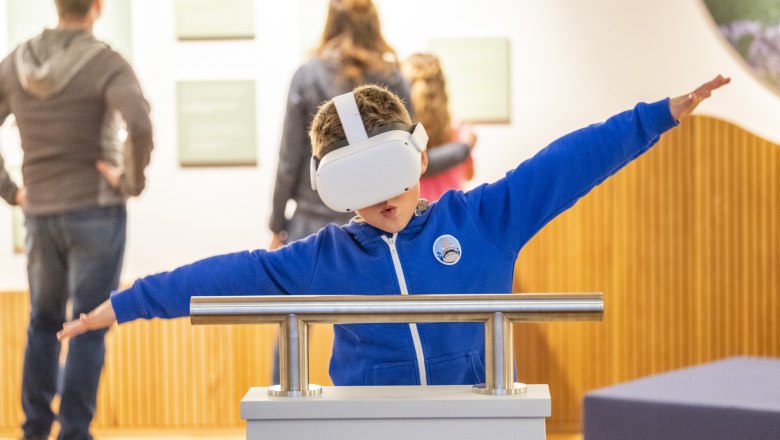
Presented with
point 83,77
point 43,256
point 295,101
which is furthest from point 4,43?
point 295,101

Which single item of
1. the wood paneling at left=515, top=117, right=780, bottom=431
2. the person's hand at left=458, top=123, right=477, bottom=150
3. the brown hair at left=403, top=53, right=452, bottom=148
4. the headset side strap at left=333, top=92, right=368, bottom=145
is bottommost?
the wood paneling at left=515, top=117, right=780, bottom=431

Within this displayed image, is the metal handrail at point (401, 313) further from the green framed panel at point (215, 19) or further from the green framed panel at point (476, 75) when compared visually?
the green framed panel at point (215, 19)

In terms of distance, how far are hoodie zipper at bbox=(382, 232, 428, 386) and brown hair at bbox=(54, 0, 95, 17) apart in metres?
2.31

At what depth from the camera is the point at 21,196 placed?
365cm

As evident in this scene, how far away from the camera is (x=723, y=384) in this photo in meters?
2.91

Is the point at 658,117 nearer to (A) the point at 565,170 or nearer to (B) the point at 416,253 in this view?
(A) the point at 565,170

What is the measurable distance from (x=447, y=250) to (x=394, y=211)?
0.40ft

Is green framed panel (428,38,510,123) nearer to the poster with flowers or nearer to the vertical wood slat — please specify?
the vertical wood slat

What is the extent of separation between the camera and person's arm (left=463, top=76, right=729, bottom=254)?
160 centimetres

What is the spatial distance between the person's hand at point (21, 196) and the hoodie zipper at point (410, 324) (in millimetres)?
2323

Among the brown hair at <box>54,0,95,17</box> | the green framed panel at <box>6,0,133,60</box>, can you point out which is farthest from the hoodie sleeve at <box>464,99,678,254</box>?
the green framed panel at <box>6,0,133,60</box>

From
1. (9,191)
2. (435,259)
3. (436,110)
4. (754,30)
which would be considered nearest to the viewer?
(435,259)

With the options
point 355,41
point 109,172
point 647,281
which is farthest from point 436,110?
point 109,172

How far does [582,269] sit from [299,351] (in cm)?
280
